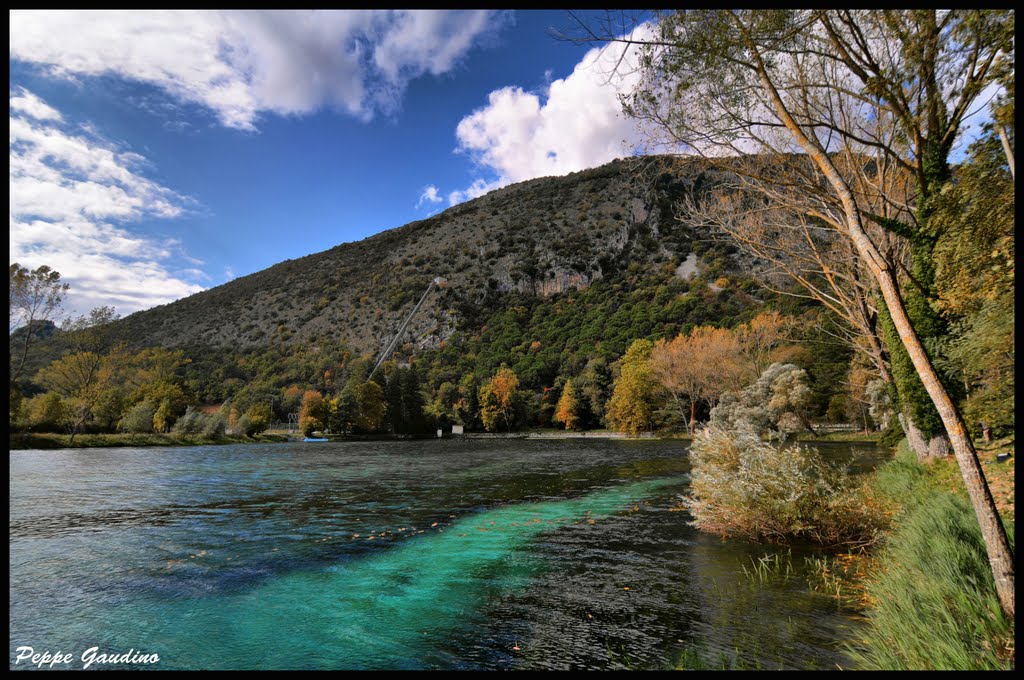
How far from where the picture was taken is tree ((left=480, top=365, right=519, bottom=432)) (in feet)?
237

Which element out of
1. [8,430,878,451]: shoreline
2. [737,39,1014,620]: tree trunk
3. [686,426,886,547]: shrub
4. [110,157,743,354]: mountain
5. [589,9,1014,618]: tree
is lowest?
[8,430,878,451]: shoreline

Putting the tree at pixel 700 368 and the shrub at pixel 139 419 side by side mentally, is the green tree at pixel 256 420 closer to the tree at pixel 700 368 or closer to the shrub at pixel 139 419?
the shrub at pixel 139 419

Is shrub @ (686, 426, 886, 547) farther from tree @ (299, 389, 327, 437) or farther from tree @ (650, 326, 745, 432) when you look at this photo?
tree @ (299, 389, 327, 437)

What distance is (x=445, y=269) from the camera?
11275 centimetres

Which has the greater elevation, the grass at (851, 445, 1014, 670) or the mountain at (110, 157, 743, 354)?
the mountain at (110, 157, 743, 354)

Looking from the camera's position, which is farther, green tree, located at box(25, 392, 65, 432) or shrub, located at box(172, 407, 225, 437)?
shrub, located at box(172, 407, 225, 437)

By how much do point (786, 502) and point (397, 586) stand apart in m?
7.10

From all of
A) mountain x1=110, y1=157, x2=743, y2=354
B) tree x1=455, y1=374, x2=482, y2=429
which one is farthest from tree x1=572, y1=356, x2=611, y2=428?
mountain x1=110, y1=157, x2=743, y2=354

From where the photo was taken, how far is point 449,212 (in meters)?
130

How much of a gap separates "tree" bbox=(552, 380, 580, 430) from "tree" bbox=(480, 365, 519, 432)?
307 inches

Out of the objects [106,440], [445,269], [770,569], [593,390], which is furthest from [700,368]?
[445,269]

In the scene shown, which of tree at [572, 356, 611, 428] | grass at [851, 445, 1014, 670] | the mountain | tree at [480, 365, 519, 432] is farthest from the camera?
the mountain

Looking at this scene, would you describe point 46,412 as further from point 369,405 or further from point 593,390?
point 593,390

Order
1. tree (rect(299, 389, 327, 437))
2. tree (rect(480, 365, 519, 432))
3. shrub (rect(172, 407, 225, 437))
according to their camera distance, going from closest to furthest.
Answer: shrub (rect(172, 407, 225, 437)), tree (rect(299, 389, 327, 437)), tree (rect(480, 365, 519, 432))
